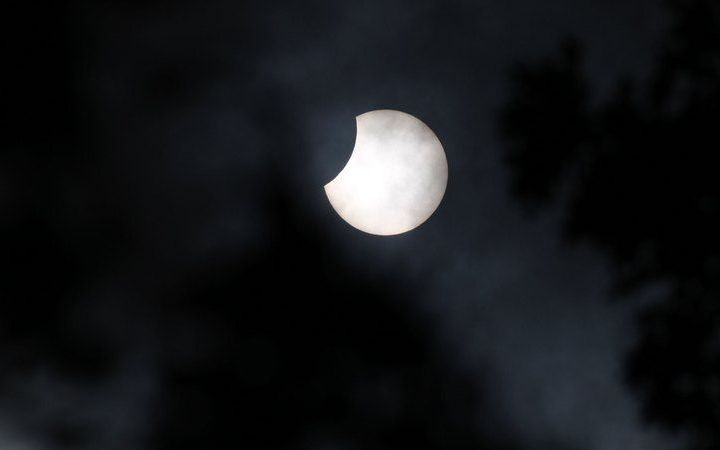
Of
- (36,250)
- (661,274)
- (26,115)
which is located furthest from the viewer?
(661,274)

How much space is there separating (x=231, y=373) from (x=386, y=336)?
204 cm

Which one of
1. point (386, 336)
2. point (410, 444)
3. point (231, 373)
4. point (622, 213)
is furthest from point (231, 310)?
point (622, 213)

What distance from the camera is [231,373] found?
6.57m

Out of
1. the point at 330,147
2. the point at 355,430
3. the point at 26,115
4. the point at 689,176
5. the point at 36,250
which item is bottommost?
the point at 355,430

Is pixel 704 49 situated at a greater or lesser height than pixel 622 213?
greater

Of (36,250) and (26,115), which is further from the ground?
(26,115)

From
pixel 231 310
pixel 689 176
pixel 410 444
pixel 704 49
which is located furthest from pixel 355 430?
pixel 704 49

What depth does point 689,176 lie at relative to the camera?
6426 mm

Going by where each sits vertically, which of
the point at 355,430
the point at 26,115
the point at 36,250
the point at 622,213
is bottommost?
the point at 355,430

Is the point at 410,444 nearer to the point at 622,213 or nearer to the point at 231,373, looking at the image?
the point at 231,373

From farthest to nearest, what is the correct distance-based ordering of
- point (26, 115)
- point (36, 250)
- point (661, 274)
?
point (661, 274) → point (36, 250) → point (26, 115)

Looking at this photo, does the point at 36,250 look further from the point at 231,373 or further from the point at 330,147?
the point at 330,147

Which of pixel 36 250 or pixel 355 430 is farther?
pixel 355 430

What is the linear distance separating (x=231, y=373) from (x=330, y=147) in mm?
3182
